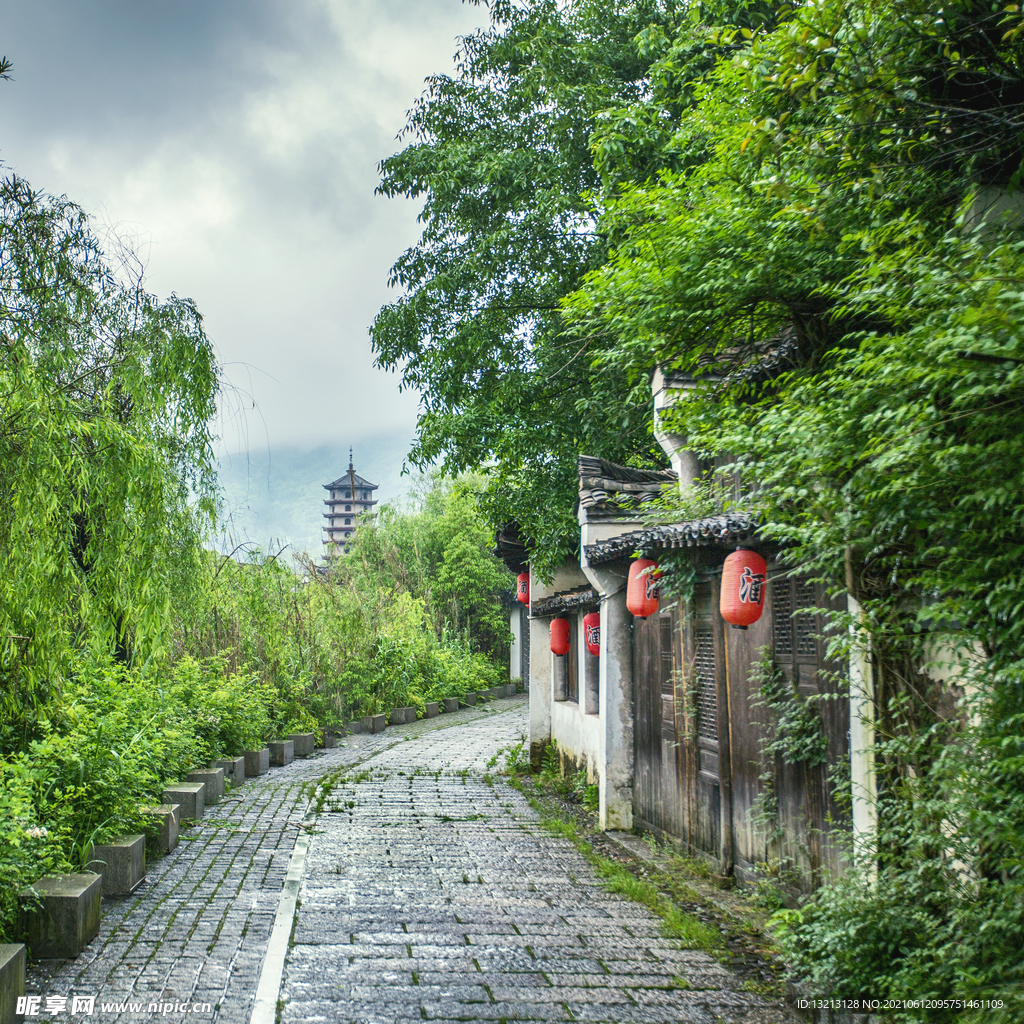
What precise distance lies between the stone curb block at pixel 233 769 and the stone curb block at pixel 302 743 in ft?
8.93

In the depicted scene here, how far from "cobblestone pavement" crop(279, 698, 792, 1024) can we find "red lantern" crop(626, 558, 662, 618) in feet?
8.37

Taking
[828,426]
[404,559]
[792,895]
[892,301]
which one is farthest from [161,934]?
[404,559]

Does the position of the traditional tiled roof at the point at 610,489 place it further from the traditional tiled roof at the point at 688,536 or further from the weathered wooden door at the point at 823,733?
the weathered wooden door at the point at 823,733

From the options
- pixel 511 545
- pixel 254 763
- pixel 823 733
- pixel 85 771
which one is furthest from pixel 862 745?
pixel 511 545

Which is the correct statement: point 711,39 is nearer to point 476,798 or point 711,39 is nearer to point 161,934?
point 161,934

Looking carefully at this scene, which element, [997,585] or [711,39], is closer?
[997,585]

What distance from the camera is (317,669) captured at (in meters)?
16.8

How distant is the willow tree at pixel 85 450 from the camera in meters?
5.57

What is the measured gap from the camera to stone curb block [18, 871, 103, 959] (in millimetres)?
4898

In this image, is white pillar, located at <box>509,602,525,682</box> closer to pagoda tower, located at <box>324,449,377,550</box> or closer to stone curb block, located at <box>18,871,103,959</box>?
stone curb block, located at <box>18,871,103,959</box>

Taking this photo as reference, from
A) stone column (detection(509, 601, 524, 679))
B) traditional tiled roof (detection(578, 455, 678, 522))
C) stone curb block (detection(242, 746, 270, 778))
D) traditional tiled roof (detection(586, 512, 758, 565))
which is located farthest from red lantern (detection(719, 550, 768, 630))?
stone column (detection(509, 601, 524, 679))

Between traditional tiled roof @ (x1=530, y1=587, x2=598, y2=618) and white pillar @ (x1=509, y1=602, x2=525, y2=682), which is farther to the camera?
white pillar @ (x1=509, y1=602, x2=525, y2=682)

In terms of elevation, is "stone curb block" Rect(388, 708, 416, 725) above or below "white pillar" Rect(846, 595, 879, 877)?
below

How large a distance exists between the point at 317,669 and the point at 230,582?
15.7ft
